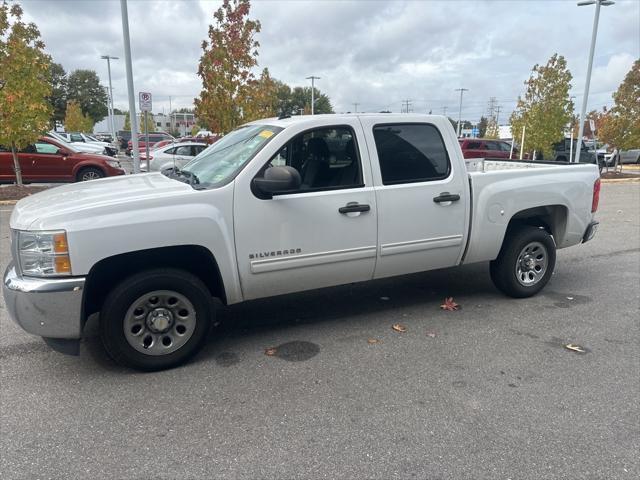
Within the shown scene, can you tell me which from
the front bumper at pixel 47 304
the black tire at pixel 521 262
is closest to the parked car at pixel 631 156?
the black tire at pixel 521 262

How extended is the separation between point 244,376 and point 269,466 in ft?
3.35

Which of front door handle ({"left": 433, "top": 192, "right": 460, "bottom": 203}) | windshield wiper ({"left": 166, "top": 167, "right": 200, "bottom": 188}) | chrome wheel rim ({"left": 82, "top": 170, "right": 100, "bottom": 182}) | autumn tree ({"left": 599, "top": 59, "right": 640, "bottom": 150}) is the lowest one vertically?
chrome wheel rim ({"left": 82, "top": 170, "right": 100, "bottom": 182})

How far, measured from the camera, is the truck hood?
3.18 meters

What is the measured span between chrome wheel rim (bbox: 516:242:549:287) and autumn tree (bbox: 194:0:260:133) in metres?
11.4

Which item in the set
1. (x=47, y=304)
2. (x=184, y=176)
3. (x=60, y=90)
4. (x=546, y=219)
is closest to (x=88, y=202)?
(x=47, y=304)

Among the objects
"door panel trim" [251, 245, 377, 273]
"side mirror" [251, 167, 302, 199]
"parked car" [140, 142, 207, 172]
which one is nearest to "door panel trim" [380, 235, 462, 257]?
"door panel trim" [251, 245, 377, 273]

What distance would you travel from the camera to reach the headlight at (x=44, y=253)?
3.14 meters

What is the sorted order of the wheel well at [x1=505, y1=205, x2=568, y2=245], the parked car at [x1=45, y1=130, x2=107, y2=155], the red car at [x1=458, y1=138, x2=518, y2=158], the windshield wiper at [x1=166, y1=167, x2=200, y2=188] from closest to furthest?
the windshield wiper at [x1=166, y1=167, x2=200, y2=188]
the wheel well at [x1=505, y1=205, x2=568, y2=245]
the parked car at [x1=45, y1=130, x2=107, y2=155]
the red car at [x1=458, y1=138, x2=518, y2=158]

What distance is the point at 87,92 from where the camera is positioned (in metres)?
76.1

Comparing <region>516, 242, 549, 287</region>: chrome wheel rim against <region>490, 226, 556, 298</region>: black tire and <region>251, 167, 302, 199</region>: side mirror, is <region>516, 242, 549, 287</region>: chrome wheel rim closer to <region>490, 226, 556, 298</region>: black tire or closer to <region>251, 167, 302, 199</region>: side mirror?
<region>490, 226, 556, 298</region>: black tire

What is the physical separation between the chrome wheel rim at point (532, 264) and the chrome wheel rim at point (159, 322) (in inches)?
135

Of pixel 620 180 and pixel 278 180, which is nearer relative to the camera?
pixel 278 180

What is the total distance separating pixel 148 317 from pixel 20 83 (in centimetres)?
1209

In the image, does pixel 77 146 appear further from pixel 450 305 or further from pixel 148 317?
pixel 450 305
